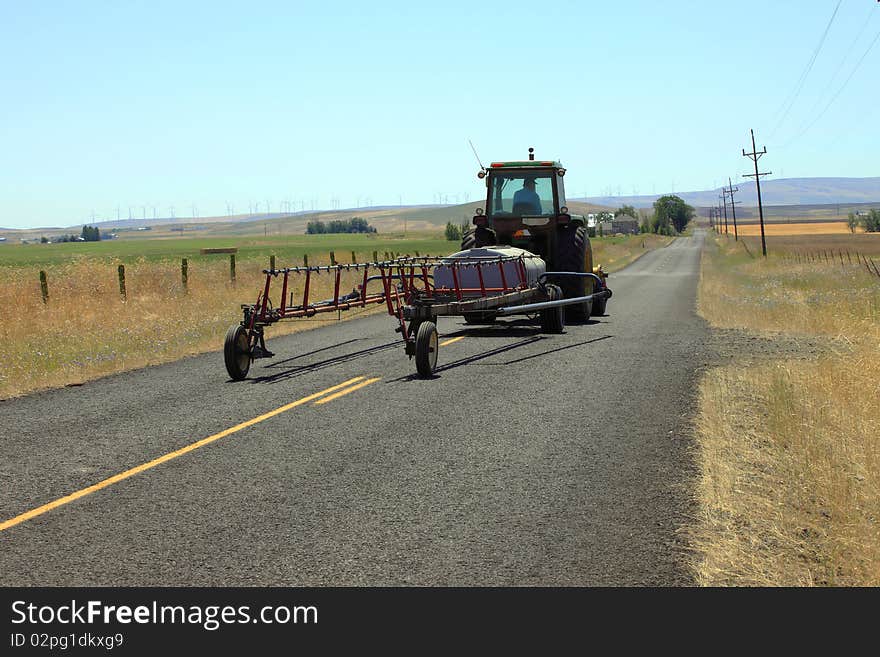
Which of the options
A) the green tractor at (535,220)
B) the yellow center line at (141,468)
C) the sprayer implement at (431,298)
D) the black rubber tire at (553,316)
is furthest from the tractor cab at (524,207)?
the yellow center line at (141,468)

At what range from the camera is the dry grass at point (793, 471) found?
5551 millimetres

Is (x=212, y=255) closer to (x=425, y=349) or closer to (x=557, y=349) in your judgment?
(x=557, y=349)

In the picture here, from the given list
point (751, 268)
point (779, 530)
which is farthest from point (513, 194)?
point (751, 268)

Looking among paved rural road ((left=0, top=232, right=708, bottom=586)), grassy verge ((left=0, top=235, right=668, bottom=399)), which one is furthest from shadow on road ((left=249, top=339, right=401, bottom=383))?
grassy verge ((left=0, top=235, right=668, bottom=399))

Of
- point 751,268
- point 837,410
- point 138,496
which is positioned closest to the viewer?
point 138,496

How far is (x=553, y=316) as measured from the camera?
1781 cm

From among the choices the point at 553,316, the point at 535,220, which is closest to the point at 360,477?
the point at 553,316

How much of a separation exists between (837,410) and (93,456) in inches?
300

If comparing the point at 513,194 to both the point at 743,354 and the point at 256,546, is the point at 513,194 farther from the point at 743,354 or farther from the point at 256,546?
the point at 256,546

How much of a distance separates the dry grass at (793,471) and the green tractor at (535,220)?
215 inches

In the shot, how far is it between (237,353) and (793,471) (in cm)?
785

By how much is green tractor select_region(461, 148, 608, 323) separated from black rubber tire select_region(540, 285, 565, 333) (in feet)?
5.14

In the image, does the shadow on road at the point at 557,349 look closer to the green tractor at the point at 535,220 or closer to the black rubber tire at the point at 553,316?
the black rubber tire at the point at 553,316
